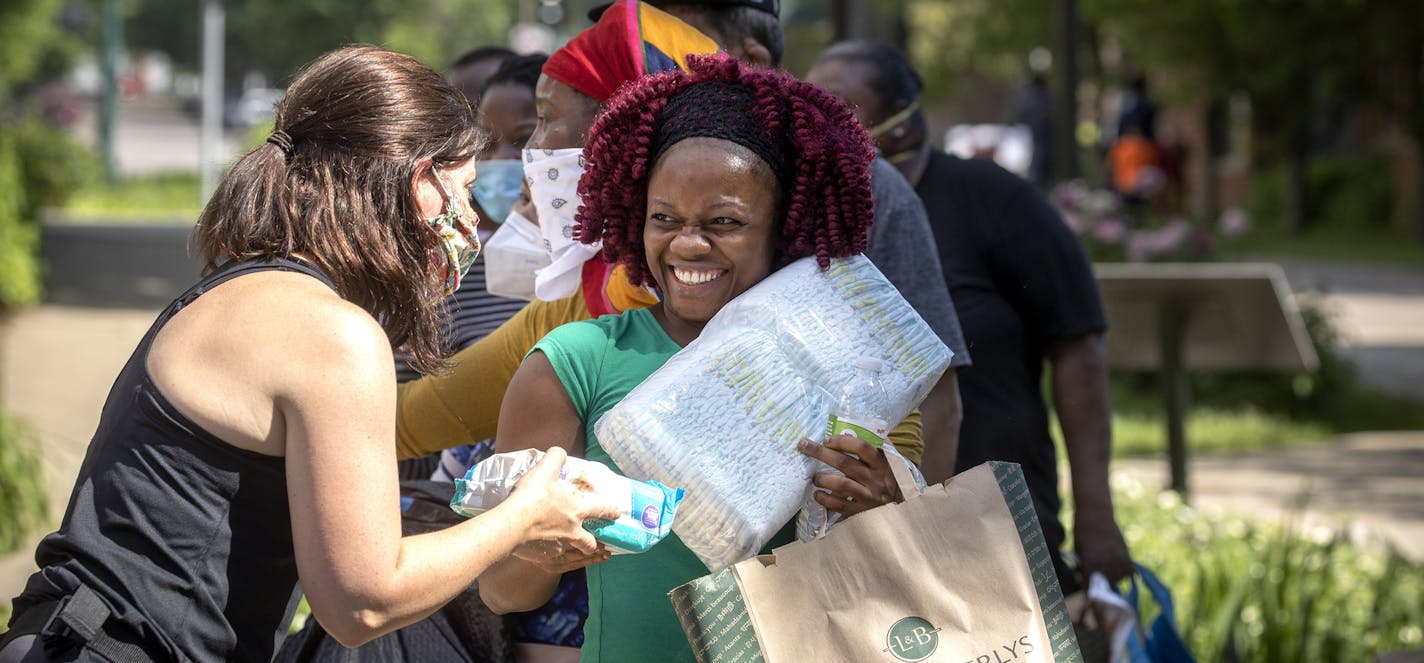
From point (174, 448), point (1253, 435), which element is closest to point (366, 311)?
point (174, 448)

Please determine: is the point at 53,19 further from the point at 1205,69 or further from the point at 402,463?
the point at 402,463

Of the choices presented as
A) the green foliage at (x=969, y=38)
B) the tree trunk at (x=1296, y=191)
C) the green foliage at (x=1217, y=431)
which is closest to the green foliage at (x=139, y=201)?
the green foliage at (x=969, y=38)

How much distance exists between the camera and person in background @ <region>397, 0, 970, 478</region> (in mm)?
2924

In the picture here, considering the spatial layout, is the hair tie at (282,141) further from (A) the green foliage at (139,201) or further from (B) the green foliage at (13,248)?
(A) the green foliage at (139,201)

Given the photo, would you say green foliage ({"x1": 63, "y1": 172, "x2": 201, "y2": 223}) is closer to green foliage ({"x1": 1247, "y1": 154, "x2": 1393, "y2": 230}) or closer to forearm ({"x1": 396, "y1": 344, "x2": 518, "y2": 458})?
green foliage ({"x1": 1247, "y1": 154, "x2": 1393, "y2": 230})

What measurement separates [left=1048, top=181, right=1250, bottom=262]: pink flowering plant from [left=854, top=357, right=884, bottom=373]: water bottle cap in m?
7.47

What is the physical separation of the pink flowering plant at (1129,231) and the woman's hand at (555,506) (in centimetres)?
780

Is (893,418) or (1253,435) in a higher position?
(893,418)

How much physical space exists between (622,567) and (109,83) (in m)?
27.0

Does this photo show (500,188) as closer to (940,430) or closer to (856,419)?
(940,430)

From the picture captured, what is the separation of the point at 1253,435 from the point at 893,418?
317 inches

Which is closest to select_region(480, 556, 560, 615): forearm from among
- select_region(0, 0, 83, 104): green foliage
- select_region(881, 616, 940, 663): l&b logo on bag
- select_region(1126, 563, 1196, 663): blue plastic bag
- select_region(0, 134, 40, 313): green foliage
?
select_region(881, 616, 940, 663): l&b logo on bag

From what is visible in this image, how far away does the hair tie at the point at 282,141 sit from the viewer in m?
2.33

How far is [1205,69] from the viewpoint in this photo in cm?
2398
